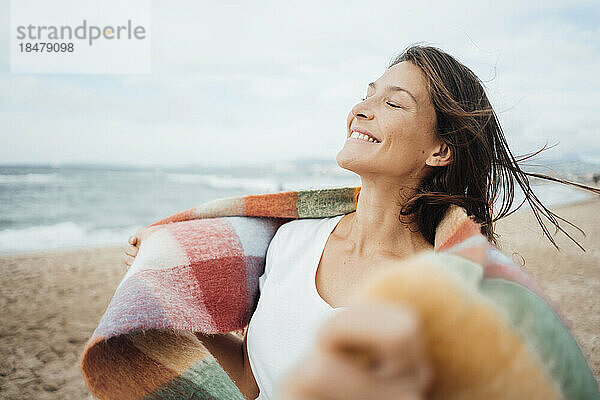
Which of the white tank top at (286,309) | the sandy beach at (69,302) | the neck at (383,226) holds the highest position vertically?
the neck at (383,226)

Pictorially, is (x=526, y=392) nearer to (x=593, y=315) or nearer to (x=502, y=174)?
(x=502, y=174)

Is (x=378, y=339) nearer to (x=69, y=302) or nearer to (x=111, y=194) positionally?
(x=69, y=302)

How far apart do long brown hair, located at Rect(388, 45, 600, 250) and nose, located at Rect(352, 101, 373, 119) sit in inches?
6.9

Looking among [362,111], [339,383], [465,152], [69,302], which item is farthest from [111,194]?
[339,383]

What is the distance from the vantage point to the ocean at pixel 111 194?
898 cm

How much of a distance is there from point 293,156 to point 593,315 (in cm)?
1618

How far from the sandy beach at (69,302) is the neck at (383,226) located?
0.28 metres

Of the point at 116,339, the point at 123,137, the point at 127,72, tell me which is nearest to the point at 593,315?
the point at 116,339

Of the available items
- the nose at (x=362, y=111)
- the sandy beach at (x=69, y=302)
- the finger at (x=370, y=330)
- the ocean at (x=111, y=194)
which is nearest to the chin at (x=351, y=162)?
the nose at (x=362, y=111)

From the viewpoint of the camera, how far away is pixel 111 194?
1291 centimetres

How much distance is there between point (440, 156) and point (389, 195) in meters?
0.18

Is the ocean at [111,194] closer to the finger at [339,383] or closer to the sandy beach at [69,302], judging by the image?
the sandy beach at [69,302]

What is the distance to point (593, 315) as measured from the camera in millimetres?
3410

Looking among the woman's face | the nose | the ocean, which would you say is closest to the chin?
the woman's face
